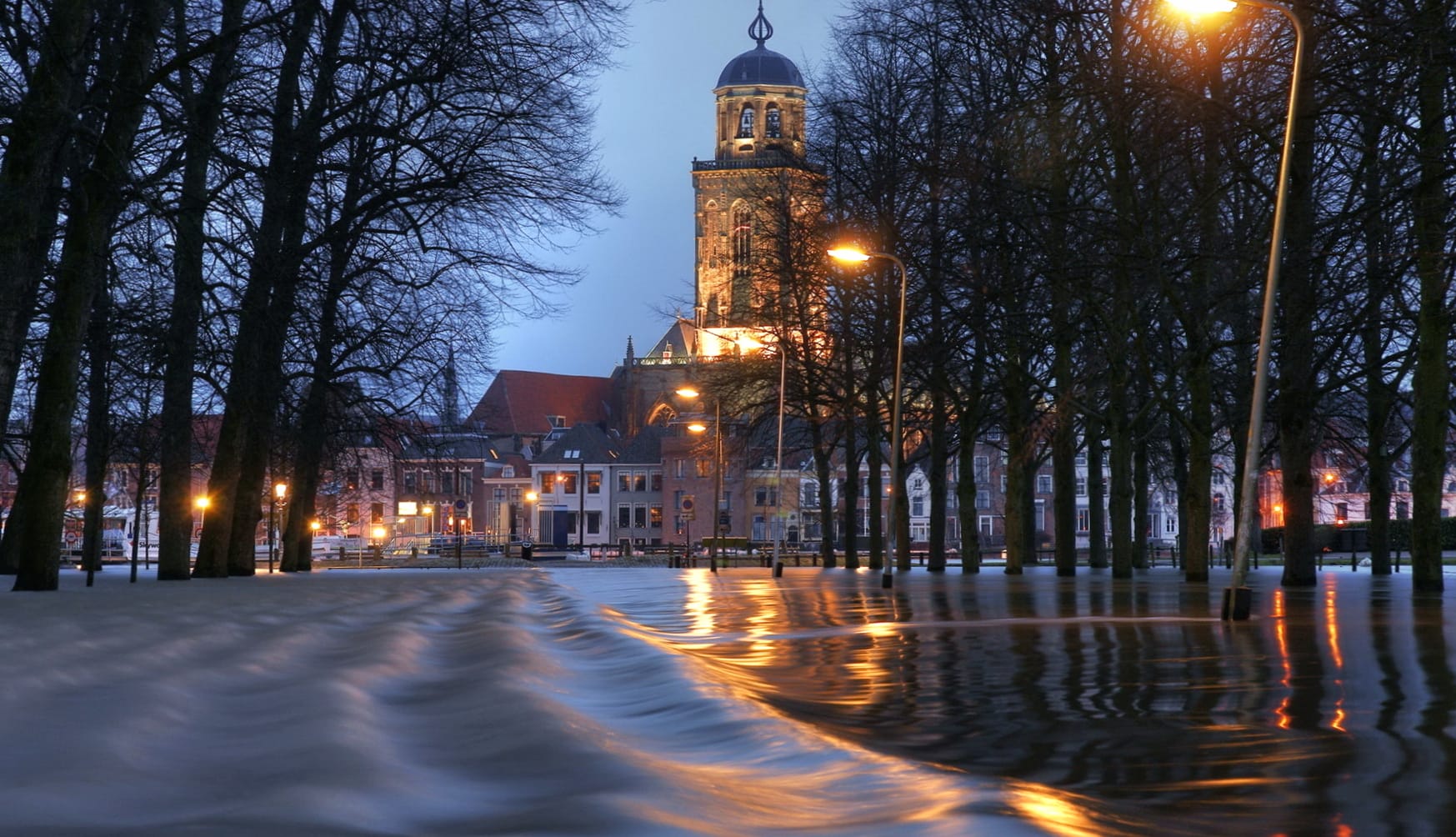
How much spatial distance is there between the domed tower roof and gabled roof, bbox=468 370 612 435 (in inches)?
1550

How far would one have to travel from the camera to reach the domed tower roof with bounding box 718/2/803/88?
414 ft

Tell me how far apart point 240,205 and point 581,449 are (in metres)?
114

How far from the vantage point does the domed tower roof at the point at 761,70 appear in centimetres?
→ 12625

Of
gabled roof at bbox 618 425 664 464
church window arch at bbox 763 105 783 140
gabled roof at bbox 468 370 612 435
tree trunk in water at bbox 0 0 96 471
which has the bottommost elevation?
tree trunk in water at bbox 0 0 96 471

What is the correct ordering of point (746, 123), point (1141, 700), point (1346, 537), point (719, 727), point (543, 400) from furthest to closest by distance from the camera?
point (543, 400) → point (746, 123) → point (1346, 537) → point (1141, 700) → point (719, 727)

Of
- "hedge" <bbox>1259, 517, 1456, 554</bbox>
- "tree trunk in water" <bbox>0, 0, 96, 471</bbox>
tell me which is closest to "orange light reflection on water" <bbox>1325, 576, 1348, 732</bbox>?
"tree trunk in water" <bbox>0, 0, 96, 471</bbox>

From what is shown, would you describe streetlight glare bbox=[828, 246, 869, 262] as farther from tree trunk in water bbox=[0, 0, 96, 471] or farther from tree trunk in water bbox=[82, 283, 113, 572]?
tree trunk in water bbox=[0, 0, 96, 471]

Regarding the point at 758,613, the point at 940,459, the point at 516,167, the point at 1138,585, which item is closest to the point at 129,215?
the point at 516,167

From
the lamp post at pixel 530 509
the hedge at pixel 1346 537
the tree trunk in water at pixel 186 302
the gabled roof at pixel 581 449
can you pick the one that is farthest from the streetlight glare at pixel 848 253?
the gabled roof at pixel 581 449

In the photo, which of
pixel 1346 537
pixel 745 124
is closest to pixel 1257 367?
pixel 1346 537

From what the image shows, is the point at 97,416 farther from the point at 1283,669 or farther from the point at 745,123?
the point at 745,123

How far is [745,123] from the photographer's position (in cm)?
12681

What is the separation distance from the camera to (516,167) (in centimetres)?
2703

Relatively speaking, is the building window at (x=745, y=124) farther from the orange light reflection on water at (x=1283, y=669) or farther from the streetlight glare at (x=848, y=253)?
the orange light reflection on water at (x=1283, y=669)
